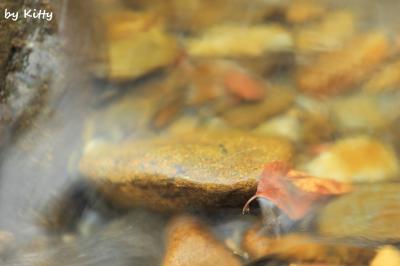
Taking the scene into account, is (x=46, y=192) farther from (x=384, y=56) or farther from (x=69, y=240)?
(x=384, y=56)

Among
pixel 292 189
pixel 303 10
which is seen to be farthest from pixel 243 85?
pixel 292 189

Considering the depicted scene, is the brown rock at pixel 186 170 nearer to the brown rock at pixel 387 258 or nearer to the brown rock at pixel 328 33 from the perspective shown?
the brown rock at pixel 387 258

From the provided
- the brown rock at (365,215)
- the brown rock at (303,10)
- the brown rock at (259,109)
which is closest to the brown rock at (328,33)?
the brown rock at (303,10)

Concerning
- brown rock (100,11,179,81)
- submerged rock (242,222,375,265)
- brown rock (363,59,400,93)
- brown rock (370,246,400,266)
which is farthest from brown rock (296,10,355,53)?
brown rock (370,246,400,266)

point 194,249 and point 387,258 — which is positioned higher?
point 194,249

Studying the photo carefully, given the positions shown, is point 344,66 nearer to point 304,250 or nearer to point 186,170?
point 186,170

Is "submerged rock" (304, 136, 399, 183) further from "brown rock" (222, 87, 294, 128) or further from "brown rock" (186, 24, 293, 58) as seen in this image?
"brown rock" (186, 24, 293, 58)

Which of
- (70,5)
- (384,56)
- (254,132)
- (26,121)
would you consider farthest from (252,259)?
(384,56)
